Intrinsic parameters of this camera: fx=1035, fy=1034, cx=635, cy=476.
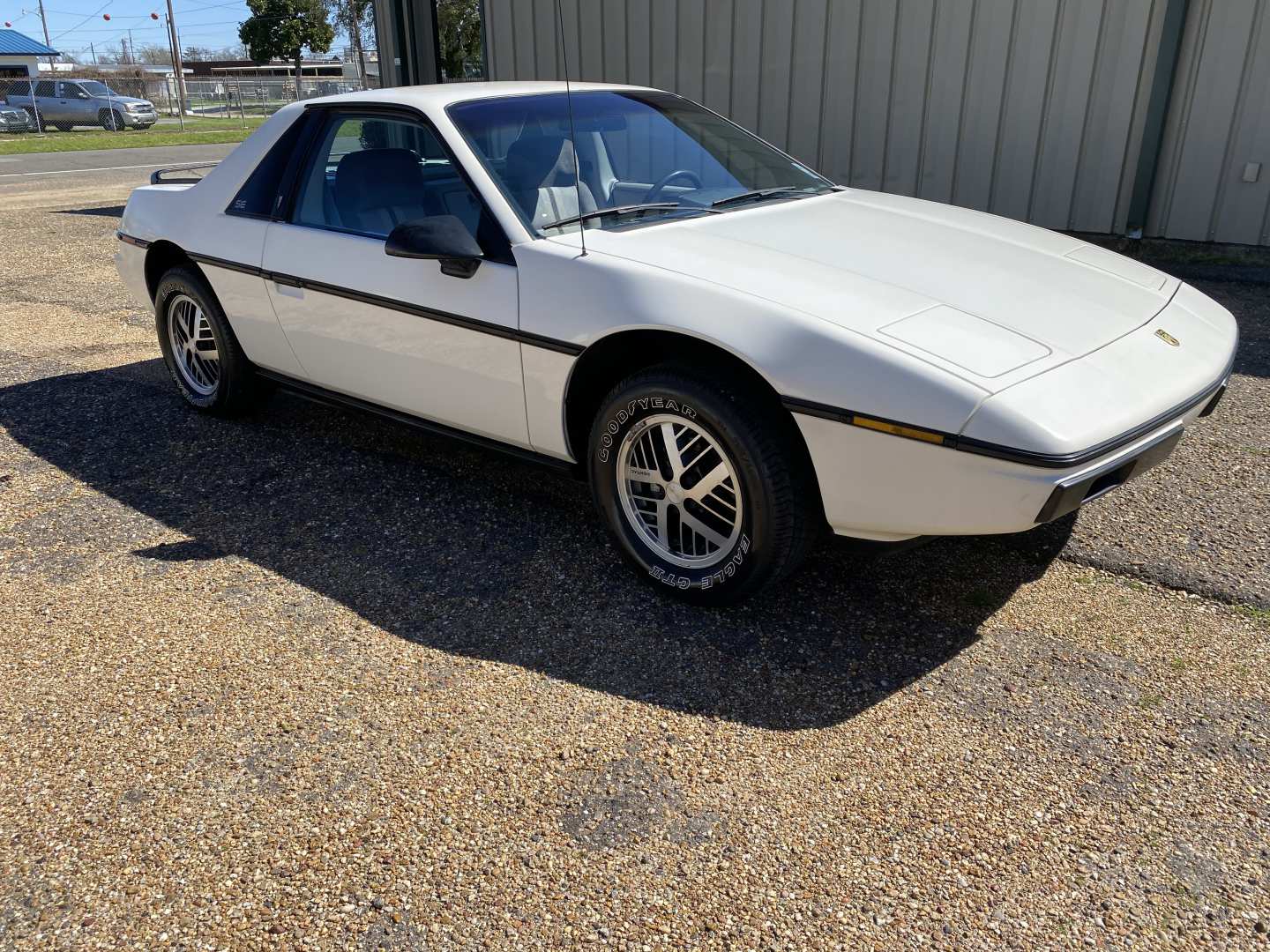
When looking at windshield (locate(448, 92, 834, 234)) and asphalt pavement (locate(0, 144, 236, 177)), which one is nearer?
windshield (locate(448, 92, 834, 234))

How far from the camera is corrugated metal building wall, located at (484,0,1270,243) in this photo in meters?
7.46

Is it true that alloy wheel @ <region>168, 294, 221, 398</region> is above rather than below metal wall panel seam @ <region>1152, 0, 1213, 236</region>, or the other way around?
below

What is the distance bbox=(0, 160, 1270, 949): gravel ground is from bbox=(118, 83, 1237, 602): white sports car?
437 millimetres

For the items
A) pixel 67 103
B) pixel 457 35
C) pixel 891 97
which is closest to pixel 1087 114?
pixel 891 97

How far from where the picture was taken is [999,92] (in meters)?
8.06

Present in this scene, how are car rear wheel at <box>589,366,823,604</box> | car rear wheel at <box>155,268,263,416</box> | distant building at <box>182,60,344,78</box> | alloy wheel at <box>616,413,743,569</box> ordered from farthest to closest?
distant building at <box>182,60,344,78</box> → car rear wheel at <box>155,268,263,416</box> → alloy wheel at <box>616,413,743,569</box> → car rear wheel at <box>589,366,823,604</box>

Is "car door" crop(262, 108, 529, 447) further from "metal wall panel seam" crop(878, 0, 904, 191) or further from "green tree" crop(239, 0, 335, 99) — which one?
"green tree" crop(239, 0, 335, 99)

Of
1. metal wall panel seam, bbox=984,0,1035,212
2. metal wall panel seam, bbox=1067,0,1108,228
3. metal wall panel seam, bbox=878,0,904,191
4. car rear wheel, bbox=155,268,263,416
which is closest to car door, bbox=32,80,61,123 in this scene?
metal wall panel seam, bbox=878,0,904,191

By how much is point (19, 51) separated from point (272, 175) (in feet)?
181

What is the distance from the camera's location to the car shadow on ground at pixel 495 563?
2.95 m

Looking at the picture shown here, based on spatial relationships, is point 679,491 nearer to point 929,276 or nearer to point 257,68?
point 929,276

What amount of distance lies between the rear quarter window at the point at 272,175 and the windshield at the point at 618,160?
939 millimetres

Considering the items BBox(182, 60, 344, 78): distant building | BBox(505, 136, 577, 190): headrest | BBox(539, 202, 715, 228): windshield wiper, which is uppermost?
BBox(182, 60, 344, 78): distant building

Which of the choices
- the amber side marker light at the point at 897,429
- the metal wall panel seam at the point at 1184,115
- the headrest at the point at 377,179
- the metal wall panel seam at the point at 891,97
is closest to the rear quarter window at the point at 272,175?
the headrest at the point at 377,179
